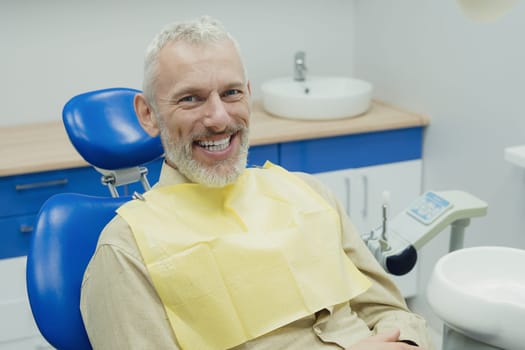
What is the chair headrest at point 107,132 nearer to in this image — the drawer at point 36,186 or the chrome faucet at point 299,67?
the drawer at point 36,186

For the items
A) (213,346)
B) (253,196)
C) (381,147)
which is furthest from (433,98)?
(213,346)

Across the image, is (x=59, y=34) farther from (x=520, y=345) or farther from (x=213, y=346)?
(x=520, y=345)

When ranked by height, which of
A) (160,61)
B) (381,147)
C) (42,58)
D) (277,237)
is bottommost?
(381,147)

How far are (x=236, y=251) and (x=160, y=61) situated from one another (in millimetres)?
440

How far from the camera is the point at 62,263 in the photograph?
4.42ft

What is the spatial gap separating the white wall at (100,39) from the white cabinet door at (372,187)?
28.4 inches

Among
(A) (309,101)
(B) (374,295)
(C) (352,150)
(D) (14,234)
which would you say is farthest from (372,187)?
(D) (14,234)

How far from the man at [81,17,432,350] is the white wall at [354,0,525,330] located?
3.08 ft

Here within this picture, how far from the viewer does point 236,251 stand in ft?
4.35

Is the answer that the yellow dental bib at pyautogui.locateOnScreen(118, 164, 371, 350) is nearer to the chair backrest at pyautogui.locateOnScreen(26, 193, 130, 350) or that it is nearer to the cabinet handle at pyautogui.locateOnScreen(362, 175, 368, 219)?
the chair backrest at pyautogui.locateOnScreen(26, 193, 130, 350)

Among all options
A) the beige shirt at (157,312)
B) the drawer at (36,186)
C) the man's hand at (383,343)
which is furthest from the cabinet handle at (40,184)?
the man's hand at (383,343)

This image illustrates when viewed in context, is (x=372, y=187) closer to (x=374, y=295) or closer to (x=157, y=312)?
(x=374, y=295)

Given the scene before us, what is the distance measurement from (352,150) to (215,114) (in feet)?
4.31

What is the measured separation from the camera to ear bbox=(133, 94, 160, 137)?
1.43 meters
